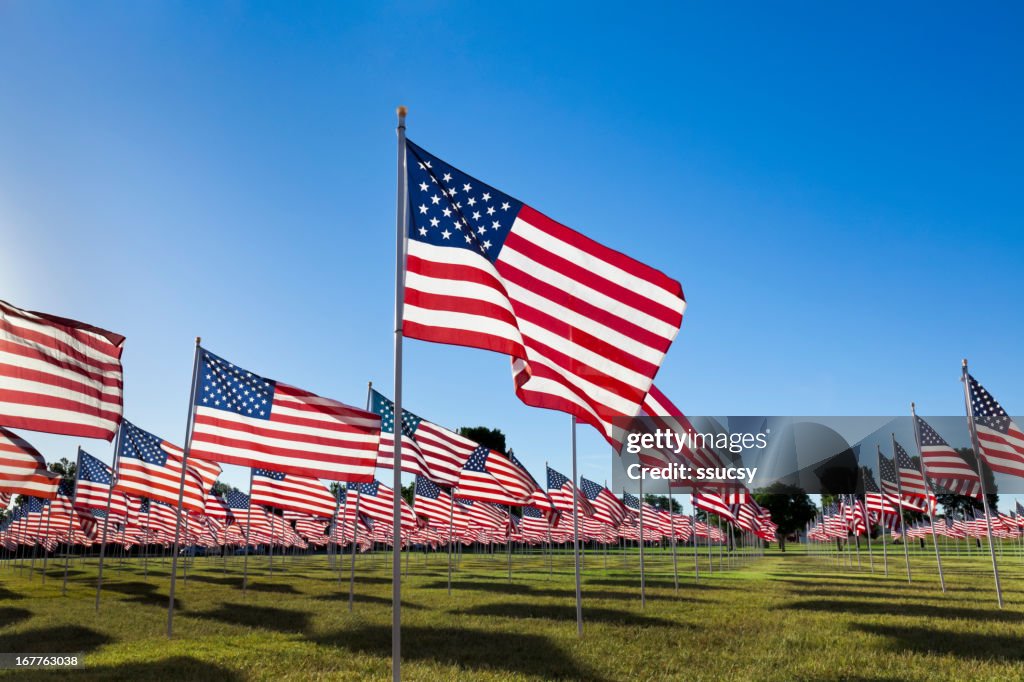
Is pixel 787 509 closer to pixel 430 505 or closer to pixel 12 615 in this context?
pixel 430 505

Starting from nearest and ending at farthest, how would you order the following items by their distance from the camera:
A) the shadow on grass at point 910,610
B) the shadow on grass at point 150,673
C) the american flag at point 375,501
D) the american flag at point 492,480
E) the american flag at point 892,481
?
the shadow on grass at point 150,673
the shadow on grass at point 910,610
the american flag at point 492,480
the american flag at point 375,501
the american flag at point 892,481

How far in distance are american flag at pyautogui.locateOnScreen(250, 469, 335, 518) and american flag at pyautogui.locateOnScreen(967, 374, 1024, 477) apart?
75.0ft

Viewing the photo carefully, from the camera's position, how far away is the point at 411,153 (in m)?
10.8

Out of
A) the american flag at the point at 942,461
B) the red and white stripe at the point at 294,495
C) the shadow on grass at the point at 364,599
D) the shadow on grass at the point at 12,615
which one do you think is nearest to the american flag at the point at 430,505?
the shadow on grass at the point at 364,599

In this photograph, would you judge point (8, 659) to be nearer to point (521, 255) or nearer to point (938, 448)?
point (521, 255)

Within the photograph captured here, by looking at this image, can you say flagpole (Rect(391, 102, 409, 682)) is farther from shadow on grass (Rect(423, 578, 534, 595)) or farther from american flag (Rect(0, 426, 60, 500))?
shadow on grass (Rect(423, 578, 534, 595))

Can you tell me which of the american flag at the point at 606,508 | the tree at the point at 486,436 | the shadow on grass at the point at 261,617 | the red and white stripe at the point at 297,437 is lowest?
the shadow on grass at the point at 261,617

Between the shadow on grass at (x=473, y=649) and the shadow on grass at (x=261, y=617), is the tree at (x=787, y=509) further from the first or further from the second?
the shadow on grass at (x=473, y=649)

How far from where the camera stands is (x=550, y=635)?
681 inches

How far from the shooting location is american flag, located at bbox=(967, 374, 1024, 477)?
21.9 m

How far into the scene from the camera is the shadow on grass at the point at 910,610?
20.0 m

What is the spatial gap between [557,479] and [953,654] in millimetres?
26917

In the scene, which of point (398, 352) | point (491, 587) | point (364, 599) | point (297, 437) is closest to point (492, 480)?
point (491, 587)

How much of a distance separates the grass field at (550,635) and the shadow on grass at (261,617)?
7cm
